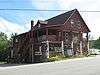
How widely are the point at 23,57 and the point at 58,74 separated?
1131 inches

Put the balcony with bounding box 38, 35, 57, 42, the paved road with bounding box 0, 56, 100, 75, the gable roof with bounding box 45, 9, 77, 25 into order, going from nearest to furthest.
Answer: the paved road with bounding box 0, 56, 100, 75, the balcony with bounding box 38, 35, 57, 42, the gable roof with bounding box 45, 9, 77, 25

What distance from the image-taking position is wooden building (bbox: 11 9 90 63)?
148 feet

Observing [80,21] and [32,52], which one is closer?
[32,52]

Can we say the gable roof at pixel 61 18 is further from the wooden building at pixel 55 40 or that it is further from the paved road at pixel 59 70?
the paved road at pixel 59 70

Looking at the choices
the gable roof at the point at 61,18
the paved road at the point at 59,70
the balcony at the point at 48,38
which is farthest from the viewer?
the gable roof at the point at 61,18

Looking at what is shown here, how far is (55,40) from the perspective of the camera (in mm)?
46125

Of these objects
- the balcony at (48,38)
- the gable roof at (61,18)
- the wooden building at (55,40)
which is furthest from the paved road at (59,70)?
the gable roof at (61,18)

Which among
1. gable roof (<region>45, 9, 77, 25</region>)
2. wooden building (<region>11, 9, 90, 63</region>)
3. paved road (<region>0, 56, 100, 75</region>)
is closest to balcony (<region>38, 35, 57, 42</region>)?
wooden building (<region>11, 9, 90, 63</region>)

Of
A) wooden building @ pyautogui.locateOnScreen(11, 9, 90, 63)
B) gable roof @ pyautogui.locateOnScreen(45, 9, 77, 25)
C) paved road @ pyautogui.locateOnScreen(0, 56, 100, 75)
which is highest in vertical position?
gable roof @ pyautogui.locateOnScreen(45, 9, 77, 25)

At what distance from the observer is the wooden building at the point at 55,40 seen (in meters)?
45.1

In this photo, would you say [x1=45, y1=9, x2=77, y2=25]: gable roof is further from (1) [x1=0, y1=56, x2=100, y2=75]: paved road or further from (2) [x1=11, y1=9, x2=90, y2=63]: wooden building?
(1) [x1=0, y1=56, x2=100, y2=75]: paved road

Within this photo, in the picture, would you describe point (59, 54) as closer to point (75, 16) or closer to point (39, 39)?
point (39, 39)

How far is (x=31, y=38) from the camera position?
1809 inches

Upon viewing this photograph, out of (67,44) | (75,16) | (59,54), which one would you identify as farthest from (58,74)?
(75,16)
